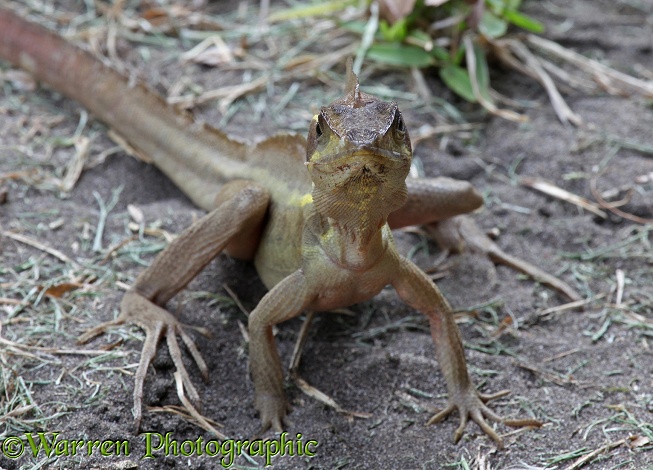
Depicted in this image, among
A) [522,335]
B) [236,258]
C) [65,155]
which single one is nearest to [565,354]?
[522,335]

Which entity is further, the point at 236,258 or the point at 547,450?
the point at 236,258

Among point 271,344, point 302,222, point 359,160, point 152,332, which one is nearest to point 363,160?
point 359,160

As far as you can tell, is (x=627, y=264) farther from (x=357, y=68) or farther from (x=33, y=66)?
(x=33, y=66)

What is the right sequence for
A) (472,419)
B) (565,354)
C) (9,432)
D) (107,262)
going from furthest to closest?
(107,262) < (565,354) < (472,419) < (9,432)

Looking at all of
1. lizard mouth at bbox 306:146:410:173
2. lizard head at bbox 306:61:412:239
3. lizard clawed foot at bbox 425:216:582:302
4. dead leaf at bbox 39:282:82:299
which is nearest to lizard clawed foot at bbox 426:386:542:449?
lizard head at bbox 306:61:412:239

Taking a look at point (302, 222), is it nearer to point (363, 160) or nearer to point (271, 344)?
point (271, 344)

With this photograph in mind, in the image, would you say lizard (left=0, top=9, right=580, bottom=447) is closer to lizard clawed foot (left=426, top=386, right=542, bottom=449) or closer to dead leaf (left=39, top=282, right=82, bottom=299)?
lizard clawed foot (left=426, top=386, right=542, bottom=449)

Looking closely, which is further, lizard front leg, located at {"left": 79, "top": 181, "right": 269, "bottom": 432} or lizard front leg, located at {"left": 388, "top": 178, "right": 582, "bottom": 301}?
lizard front leg, located at {"left": 388, "top": 178, "right": 582, "bottom": 301}
